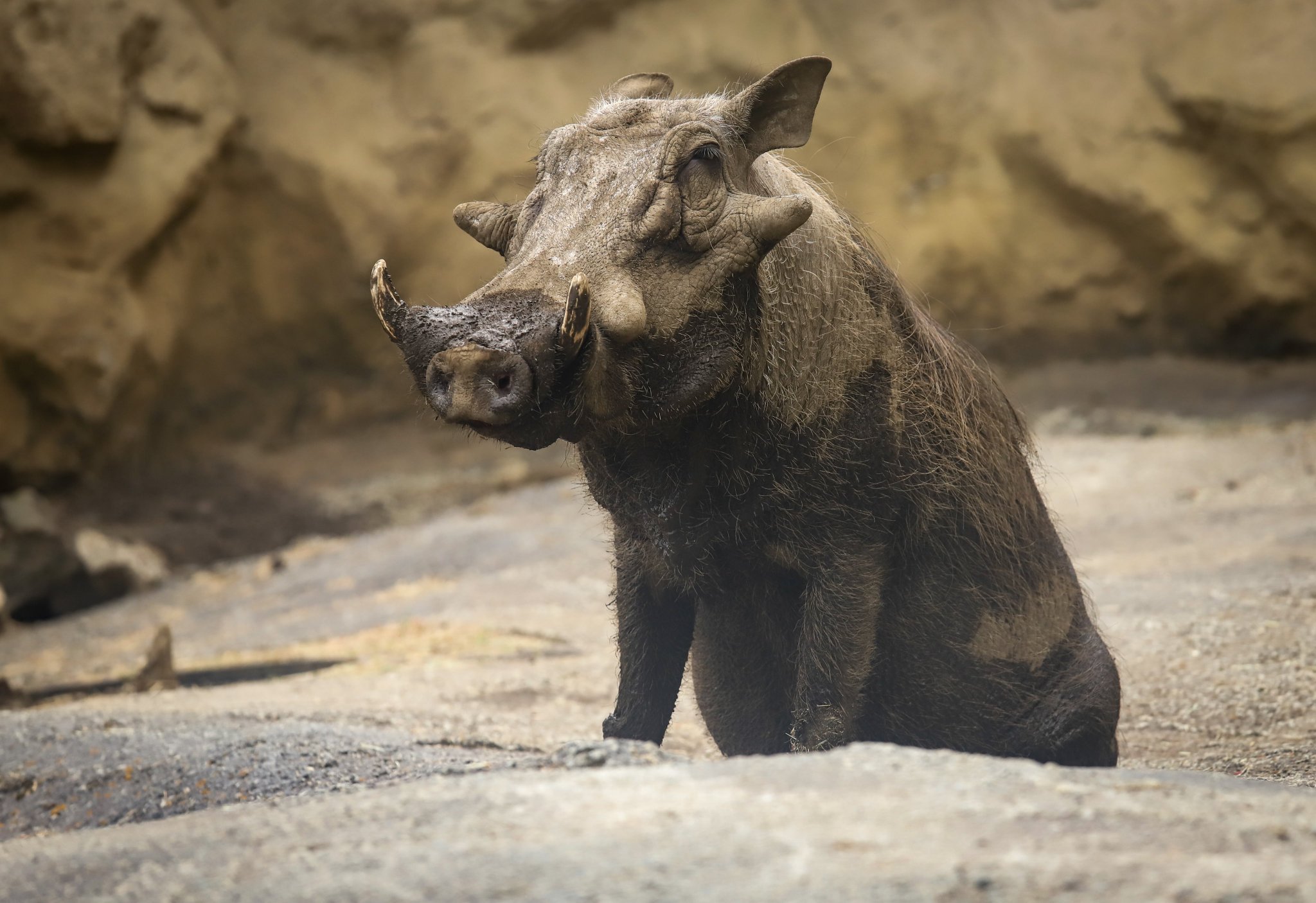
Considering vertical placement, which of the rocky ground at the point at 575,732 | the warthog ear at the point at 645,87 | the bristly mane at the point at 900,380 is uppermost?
the warthog ear at the point at 645,87

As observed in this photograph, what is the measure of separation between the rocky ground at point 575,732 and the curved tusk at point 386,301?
0.91 metres

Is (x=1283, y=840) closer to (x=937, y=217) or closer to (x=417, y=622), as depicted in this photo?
(x=417, y=622)

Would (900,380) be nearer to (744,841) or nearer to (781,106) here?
(781,106)

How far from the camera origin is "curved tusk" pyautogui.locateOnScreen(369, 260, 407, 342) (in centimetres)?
286

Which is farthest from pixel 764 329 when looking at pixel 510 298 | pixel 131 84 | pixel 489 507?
pixel 131 84

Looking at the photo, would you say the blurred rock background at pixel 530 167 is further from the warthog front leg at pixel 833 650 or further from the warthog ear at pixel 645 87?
the warthog front leg at pixel 833 650

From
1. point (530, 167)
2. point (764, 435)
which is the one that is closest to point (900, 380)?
point (764, 435)

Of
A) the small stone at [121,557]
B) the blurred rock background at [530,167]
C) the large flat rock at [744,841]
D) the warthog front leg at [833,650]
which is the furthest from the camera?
the blurred rock background at [530,167]

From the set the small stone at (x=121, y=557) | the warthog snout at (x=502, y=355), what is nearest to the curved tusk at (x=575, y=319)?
the warthog snout at (x=502, y=355)

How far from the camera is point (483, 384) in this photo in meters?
2.68

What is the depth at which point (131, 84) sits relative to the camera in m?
10.8

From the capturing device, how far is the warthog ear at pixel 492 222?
3.41 metres

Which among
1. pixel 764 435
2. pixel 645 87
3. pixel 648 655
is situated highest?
pixel 645 87

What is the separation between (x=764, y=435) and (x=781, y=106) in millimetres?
783
